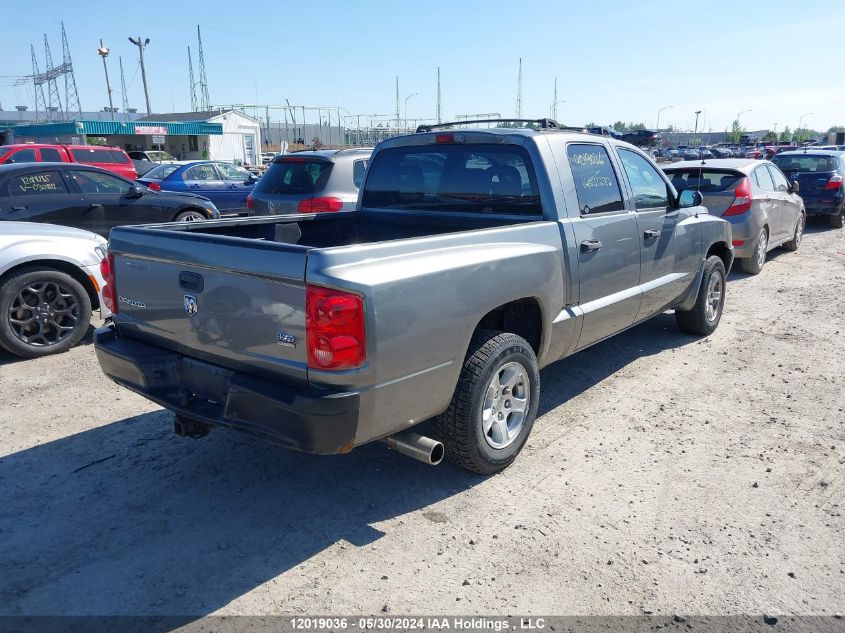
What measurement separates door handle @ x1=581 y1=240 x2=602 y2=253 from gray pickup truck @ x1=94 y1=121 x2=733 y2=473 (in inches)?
0.5

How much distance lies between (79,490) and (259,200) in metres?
5.73

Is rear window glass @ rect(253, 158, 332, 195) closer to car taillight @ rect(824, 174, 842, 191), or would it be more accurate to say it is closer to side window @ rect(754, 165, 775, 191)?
side window @ rect(754, 165, 775, 191)

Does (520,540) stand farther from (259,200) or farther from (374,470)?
(259,200)

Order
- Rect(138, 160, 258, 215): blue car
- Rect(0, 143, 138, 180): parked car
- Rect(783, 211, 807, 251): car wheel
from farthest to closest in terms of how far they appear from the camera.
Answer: Rect(0, 143, 138, 180): parked car, Rect(138, 160, 258, 215): blue car, Rect(783, 211, 807, 251): car wheel

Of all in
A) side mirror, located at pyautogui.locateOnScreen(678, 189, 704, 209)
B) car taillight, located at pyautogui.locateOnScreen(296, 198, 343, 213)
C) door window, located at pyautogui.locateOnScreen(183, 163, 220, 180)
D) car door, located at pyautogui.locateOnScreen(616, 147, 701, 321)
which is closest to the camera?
car door, located at pyautogui.locateOnScreen(616, 147, 701, 321)

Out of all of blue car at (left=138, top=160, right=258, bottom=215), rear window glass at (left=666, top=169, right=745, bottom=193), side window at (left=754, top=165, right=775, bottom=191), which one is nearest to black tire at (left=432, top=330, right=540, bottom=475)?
A: rear window glass at (left=666, top=169, right=745, bottom=193)

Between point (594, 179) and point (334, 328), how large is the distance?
2.72m

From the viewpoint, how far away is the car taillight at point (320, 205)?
8.56 meters

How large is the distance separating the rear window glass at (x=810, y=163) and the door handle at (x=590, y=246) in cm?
1280

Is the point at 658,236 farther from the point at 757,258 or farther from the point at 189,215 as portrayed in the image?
the point at 189,215

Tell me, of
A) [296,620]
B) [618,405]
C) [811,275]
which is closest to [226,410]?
[296,620]

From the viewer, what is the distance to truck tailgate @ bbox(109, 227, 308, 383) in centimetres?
301

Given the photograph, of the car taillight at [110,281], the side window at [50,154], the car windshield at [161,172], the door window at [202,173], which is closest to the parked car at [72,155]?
the side window at [50,154]

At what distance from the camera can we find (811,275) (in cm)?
1009
